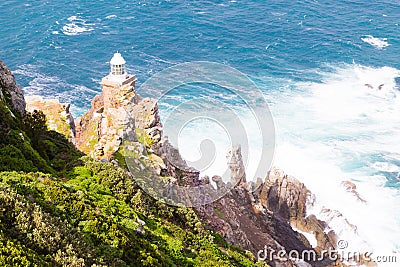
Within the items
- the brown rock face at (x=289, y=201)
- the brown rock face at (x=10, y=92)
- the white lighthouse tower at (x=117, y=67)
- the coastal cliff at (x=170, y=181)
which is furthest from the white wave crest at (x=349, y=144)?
the brown rock face at (x=10, y=92)

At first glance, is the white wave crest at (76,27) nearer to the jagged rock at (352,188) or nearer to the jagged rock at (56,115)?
A: the jagged rock at (56,115)

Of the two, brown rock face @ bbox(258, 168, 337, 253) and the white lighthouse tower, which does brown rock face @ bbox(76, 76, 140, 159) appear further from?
brown rock face @ bbox(258, 168, 337, 253)

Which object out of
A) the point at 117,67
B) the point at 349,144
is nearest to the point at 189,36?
the point at 349,144

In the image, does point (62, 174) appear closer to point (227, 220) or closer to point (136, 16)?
point (227, 220)

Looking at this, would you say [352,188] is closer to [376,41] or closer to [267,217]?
[267,217]

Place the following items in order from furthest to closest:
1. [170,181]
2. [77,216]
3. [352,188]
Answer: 1. [352,188]
2. [170,181]
3. [77,216]

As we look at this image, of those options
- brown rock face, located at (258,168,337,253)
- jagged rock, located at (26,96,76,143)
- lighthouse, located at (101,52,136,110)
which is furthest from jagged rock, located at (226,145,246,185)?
jagged rock, located at (26,96,76,143)
